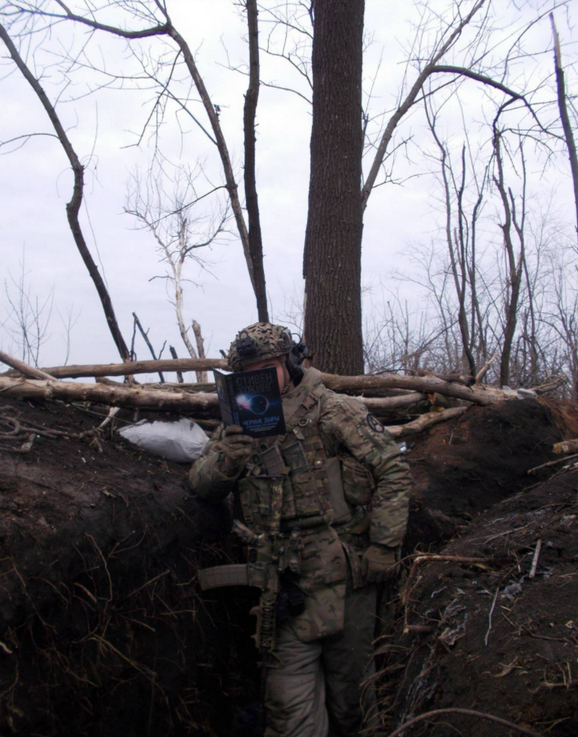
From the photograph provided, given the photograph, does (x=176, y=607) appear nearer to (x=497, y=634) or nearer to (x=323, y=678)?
Answer: (x=323, y=678)

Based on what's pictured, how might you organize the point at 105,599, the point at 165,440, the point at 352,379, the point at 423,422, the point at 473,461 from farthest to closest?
the point at 423,422
the point at 352,379
the point at 473,461
the point at 165,440
the point at 105,599

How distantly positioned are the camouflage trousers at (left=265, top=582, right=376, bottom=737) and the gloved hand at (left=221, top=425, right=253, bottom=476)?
917 mm

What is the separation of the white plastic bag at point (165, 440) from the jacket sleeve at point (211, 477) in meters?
0.44

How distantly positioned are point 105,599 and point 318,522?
1126 mm

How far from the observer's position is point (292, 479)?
3250 millimetres

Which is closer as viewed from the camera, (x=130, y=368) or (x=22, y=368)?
(x=22, y=368)

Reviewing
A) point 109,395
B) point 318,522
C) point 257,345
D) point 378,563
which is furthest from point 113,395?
point 378,563

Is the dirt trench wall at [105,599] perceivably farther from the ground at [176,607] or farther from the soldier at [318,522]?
the soldier at [318,522]

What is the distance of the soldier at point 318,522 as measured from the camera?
313cm

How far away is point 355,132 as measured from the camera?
5441mm

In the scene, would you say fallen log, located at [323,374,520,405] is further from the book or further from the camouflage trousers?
the camouflage trousers

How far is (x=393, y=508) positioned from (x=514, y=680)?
141 cm

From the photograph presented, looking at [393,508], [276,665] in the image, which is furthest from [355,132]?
[276,665]

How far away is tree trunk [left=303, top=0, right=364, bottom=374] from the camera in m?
5.25
